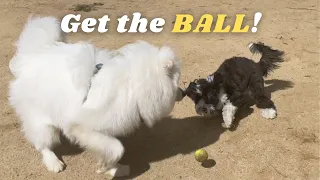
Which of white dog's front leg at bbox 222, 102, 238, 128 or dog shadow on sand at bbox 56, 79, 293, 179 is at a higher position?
white dog's front leg at bbox 222, 102, 238, 128

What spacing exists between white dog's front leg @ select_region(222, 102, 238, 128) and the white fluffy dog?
86 centimetres

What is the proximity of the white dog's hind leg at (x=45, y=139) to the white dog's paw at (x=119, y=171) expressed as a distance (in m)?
0.49

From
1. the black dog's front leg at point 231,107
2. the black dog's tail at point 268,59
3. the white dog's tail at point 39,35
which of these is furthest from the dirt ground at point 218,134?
the white dog's tail at point 39,35

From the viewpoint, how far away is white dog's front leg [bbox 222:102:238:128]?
435cm

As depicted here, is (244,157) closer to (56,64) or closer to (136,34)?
(56,64)

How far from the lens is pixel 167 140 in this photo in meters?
4.36

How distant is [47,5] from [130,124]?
5.20 meters

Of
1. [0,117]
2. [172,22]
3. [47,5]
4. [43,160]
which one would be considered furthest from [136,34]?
[43,160]

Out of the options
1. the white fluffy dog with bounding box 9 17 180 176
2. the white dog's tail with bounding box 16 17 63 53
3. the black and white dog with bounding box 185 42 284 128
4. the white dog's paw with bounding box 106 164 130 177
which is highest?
the white dog's tail with bounding box 16 17 63 53

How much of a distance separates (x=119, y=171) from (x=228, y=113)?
1300mm

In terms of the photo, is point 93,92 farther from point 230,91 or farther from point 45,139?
point 230,91

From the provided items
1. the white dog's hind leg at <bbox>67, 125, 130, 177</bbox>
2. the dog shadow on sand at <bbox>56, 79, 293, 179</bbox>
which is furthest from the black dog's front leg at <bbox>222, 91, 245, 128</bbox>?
the white dog's hind leg at <bbox>67, 125, 130, 177</bbox>

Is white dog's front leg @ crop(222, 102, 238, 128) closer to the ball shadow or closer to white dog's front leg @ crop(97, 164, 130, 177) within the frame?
the ball shadow

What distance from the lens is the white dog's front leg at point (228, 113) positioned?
4.35 meters
